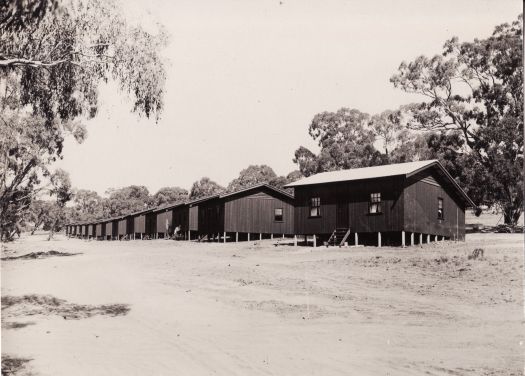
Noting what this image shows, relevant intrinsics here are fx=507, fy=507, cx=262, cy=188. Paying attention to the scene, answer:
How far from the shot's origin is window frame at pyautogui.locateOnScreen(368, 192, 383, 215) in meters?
26.8

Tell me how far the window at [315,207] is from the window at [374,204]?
337 centimetres

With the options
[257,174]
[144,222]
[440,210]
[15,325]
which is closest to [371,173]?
[440,210]

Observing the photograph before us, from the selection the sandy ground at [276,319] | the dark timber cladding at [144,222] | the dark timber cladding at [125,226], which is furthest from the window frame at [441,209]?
the dark timber cladding at [125,226]

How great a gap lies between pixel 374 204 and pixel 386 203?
0.75 metres

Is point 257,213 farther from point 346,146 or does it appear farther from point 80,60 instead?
point 80,60

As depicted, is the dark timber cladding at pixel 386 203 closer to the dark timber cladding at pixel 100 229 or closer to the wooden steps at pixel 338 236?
the wooden steps at pixel 338 236

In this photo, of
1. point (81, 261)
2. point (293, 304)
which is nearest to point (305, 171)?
point (81, 261)

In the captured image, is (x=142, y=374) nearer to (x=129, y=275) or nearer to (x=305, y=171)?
(x=129, y=275)

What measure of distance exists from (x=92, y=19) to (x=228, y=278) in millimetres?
9731

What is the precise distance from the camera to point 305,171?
52406 mm

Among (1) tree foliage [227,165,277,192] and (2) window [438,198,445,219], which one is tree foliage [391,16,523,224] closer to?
(2) window [438,198,445,219]

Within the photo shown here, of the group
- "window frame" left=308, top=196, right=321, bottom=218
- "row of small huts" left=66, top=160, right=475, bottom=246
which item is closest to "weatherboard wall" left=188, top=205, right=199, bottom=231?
"row of small huts" left=66, top=160, right=475, bottom=246

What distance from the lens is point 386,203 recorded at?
2645 cm

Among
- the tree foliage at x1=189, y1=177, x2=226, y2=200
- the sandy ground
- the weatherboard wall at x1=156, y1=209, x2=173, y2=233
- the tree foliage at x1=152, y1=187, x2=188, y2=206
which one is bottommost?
the sandy ground
